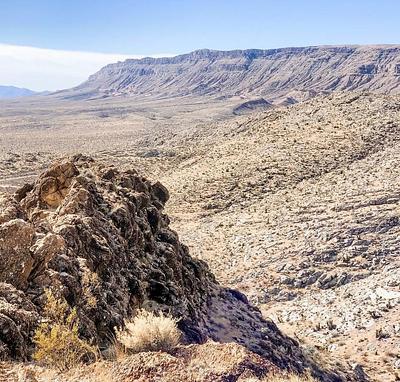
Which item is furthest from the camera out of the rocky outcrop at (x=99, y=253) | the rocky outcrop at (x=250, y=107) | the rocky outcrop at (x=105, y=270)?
the rocky outcrop at (x=250, y=107)

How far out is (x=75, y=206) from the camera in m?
11.1

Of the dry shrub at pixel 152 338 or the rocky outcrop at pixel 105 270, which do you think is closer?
the dry shrub at pixel 152 338

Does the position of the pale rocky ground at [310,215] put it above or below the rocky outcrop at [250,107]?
below

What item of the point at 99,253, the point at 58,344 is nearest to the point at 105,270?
the point at 99,253

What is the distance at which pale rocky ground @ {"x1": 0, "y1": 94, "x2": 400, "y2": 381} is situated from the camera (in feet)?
51.9

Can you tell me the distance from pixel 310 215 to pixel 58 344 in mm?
19426

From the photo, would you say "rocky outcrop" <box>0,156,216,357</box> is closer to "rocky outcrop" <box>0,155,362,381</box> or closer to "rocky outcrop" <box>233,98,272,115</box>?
Result: "rocky outcrop" <box>0,155,362,381</box>

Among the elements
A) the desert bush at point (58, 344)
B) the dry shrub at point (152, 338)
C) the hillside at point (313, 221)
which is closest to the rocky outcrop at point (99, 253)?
the desert bush at point (58, 344)

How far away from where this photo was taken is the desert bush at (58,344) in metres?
6.05

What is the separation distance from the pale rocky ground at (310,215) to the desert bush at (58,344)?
910 centimetres

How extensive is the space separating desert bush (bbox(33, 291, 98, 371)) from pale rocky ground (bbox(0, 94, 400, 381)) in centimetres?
910

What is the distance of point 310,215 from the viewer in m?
24.1

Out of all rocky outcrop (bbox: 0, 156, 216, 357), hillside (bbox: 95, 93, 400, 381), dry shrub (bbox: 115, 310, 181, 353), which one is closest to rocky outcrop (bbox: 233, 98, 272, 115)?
hillside (bbox: 95, 93, 400, 381)

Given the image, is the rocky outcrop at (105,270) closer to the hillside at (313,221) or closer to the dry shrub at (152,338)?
the dry shrub at (152,338)
